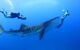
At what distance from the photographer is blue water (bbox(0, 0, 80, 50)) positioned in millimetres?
2449

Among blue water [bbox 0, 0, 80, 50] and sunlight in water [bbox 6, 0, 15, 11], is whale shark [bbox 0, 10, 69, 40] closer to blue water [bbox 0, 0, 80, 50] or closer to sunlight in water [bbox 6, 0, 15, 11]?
blue water [bbox 0, 0, 80, 50]

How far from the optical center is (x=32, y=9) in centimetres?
246

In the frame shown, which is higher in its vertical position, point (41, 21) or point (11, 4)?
point (11, 4)

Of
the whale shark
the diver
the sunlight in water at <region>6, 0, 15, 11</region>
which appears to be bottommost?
the whale shark

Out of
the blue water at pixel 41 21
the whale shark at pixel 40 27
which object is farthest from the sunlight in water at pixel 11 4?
the whale shark at pixel 40 27

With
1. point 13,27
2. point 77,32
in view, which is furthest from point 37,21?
point 77,32

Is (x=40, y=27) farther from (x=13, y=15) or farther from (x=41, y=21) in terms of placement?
(x=13, y=15)

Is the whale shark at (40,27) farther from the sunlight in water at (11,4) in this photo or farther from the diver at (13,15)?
the sunlight in water at (11,4)

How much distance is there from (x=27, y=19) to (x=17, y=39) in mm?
243

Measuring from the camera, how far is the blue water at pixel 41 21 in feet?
8.04

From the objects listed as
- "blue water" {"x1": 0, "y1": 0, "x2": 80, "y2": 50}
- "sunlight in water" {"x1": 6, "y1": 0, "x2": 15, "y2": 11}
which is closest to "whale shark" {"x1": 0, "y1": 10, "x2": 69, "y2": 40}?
"blue water" {"x1": 0, "y1": 0, "x2": 80, "y2": 50}

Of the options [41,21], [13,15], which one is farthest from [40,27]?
[13,15]

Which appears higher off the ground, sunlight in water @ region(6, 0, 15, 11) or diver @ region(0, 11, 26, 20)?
sunlight in water @ region(6, 0, 15, 11)

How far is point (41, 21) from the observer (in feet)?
8.11
